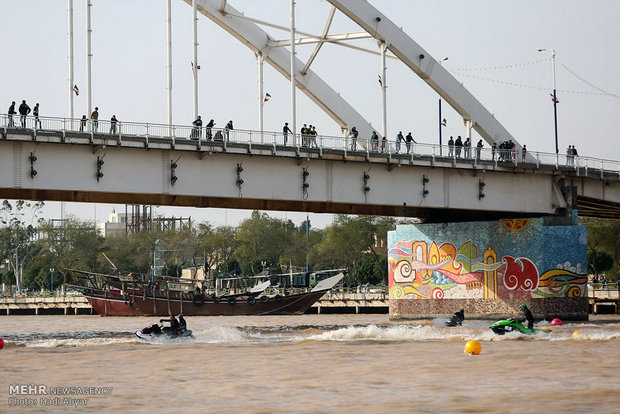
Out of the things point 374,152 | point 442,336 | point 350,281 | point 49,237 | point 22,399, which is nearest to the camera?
point 22,399

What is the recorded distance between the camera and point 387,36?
60.5 metres

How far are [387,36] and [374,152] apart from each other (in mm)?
8958


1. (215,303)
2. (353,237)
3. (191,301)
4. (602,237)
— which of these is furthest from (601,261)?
(191,301)

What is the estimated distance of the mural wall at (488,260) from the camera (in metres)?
60.4

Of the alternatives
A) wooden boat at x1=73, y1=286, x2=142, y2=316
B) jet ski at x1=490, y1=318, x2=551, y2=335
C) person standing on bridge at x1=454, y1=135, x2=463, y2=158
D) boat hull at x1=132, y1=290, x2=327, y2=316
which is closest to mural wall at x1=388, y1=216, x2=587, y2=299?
person standing on bridge at x1=454, y1=135, x2=463, y2=158

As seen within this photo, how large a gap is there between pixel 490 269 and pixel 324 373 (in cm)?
3259

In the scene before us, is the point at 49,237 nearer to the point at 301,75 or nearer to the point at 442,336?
the point at 301,75

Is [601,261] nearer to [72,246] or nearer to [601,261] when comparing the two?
[601,261]

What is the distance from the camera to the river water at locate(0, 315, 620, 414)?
81.7 feet

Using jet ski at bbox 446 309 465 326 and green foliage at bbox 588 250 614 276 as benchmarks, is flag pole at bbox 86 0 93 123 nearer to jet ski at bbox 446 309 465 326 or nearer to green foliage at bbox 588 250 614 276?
jet ski at bbox 446 309 465 326

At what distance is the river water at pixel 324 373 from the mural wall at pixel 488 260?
1234 centimetres

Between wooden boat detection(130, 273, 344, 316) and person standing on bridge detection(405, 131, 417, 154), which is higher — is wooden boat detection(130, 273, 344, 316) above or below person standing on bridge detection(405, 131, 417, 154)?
below

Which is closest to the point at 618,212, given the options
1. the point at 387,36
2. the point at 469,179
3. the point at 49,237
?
the point at 469,179

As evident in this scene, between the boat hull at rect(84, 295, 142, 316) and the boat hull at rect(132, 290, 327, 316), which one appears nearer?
the boat hull at rect(132, 290, 327, 316)
